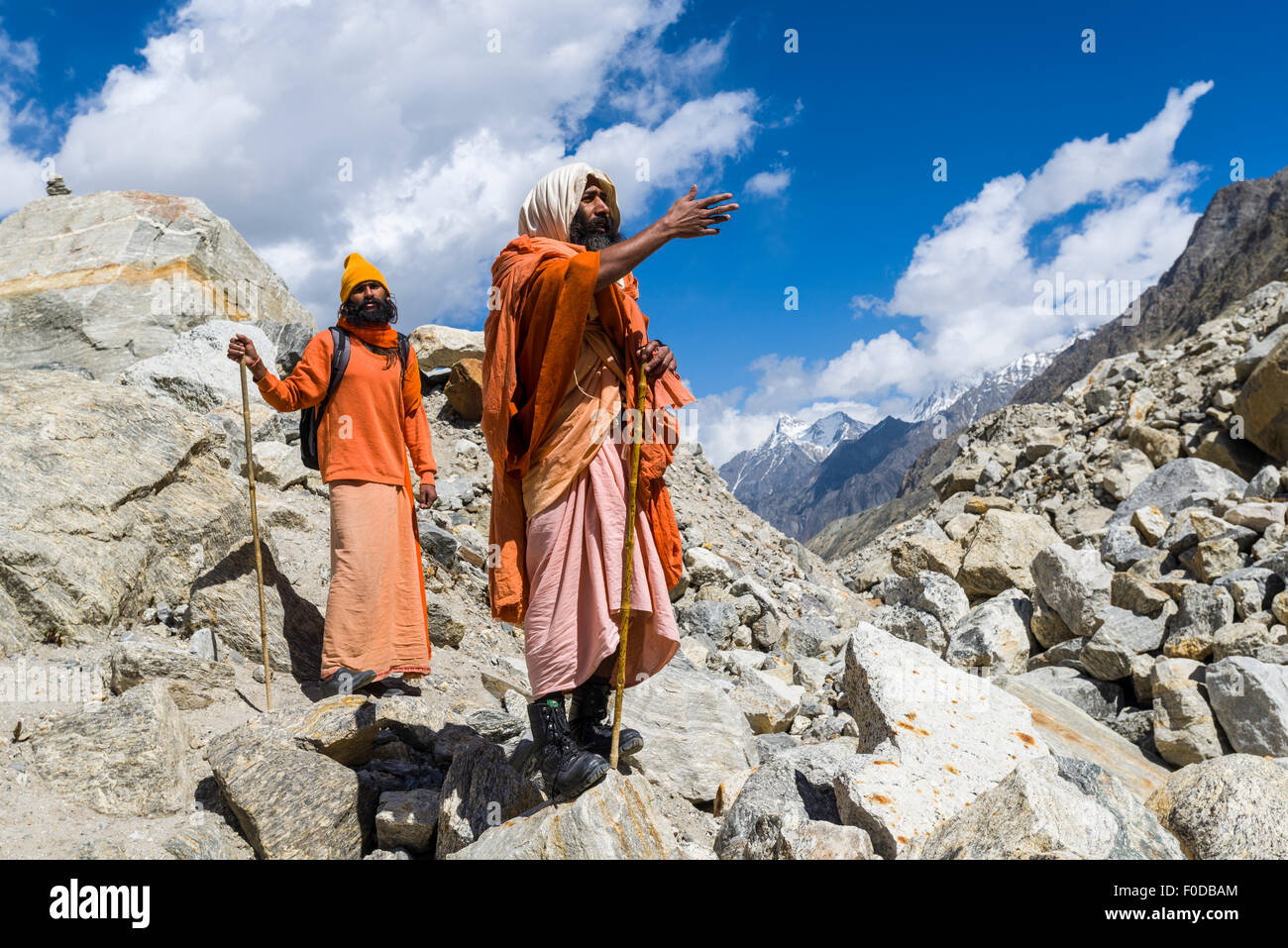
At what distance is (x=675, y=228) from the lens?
2668 millimetres

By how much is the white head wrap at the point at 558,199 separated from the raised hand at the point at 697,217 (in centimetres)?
64

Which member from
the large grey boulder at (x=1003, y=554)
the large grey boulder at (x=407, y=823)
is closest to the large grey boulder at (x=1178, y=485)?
the large grey boulder at (x=1003, y=554)

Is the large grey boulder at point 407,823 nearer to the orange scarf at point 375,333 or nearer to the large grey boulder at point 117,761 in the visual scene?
the large grey boulder at point 117,761

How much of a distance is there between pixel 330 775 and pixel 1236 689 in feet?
18.3

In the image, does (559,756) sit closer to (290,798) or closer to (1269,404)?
(290,798)

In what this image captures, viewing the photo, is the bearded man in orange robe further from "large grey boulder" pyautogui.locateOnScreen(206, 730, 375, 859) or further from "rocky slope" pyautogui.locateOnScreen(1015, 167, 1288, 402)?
"rocky slope" pyautogui.locateOnScreen(1015, 167, 1288, 402)

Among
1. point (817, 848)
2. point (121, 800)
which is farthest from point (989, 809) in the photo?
point (121, 800)

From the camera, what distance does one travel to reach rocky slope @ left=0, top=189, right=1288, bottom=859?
2.69 m

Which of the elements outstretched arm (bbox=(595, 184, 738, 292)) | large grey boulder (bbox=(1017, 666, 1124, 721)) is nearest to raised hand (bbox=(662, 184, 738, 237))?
outstretched arm (bbox=(595, 184, 738, 292))

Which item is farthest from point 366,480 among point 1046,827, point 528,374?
point 1046,827

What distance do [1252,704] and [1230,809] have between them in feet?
11.0

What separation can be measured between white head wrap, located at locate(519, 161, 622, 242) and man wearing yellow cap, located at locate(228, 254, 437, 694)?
5.71ft

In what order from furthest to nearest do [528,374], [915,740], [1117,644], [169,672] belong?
[1117,644]
[169,672]
[915,740]
[528,374]

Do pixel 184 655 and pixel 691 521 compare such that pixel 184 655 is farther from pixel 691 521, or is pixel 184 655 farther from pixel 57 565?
pixel 691 521
